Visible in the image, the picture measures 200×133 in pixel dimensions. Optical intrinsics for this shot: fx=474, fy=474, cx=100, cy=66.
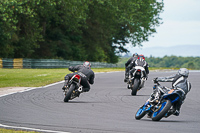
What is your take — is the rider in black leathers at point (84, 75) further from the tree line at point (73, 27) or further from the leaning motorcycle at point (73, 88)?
the tree line at point (73, 27)

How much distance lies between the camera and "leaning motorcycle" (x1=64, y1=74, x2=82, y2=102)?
1462 centimetres

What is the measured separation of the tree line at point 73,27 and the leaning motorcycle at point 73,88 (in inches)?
1103

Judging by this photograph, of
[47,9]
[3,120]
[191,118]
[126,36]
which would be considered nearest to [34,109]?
[3,120]

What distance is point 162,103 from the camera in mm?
10133

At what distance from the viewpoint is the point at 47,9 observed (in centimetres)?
5066

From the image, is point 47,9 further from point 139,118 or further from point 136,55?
point 139,118

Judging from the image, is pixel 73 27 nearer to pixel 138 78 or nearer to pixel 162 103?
pixel 138 78

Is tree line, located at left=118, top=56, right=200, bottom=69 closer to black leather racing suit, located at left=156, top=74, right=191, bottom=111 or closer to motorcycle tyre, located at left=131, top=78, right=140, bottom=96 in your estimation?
motorcycle tyre, located at left=131, top=78, right=140, bottom=96

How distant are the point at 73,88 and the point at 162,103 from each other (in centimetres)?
500

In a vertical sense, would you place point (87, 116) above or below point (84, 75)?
below

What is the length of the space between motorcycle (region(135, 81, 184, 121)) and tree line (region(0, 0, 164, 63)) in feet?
107

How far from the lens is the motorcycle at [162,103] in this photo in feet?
33.1

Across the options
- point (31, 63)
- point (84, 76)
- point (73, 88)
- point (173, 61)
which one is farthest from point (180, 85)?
point (173, 61)

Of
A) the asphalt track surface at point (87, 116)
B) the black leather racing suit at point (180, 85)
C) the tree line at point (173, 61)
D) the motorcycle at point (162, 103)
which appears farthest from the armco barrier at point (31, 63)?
the tree line at point (173, 61)
